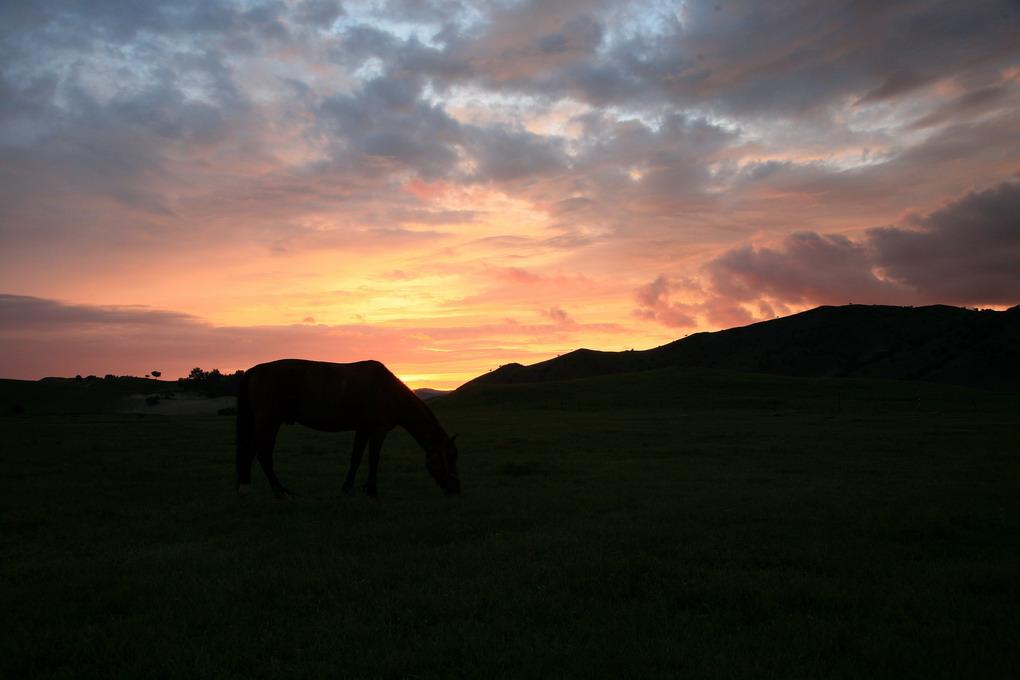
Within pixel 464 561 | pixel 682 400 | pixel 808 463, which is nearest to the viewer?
pixel 464 561

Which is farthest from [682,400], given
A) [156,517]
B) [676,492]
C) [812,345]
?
[812,345]

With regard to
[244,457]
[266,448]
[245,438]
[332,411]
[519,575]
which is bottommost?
[519,575]

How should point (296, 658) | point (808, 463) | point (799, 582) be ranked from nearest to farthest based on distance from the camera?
point (296, 658) → point (799, 582) → point (808, 463)

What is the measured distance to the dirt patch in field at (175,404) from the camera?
77.4m

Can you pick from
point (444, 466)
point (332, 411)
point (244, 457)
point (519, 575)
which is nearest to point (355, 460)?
point (332, 411)

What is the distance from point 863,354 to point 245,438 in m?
194

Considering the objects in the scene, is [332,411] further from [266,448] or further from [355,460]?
[266,448]

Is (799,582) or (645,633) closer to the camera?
(645,633)

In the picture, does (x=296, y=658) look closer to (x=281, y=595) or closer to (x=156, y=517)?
(x=281, y=595)

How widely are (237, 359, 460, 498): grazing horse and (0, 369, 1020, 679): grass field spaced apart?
0.93 meters

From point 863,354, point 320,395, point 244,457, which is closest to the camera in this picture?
point 244,457

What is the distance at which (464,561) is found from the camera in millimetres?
8172

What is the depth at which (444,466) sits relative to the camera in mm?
14172

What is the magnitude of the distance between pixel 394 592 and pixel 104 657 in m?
2.73
